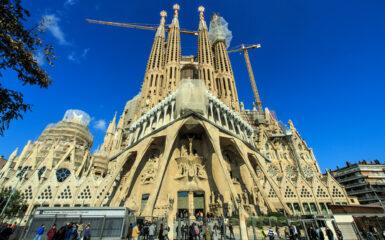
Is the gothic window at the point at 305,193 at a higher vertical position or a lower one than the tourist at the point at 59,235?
higher

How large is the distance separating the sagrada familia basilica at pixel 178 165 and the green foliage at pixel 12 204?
36.0 inches

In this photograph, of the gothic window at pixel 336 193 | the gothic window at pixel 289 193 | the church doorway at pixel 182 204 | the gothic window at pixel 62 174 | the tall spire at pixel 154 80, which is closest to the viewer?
the church doorway at pixel 182 204

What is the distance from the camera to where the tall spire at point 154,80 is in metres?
27.8

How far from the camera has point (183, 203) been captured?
18.8 meters

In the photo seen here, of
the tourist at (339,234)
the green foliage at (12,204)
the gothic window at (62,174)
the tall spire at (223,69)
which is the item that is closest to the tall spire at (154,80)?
the tall spire at (223,69)

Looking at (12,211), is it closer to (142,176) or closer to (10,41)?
(142,176)

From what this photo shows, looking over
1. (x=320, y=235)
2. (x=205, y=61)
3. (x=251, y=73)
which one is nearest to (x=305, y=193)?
(x=320, y=235)

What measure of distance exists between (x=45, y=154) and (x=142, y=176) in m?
19.1

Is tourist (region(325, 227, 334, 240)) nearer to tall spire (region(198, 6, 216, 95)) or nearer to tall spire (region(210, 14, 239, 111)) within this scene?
tall spire (region(210, 14, 239, 111))

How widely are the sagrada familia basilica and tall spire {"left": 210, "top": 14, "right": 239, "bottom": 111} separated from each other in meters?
0.25

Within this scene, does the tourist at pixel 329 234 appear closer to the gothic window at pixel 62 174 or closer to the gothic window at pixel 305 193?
the gothic window at pixel 305 193

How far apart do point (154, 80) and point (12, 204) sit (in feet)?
75.9

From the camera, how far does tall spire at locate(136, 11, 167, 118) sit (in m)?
27.8

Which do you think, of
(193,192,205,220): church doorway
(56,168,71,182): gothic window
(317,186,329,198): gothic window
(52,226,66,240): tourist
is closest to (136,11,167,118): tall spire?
(56,168,71,182): gothic window
